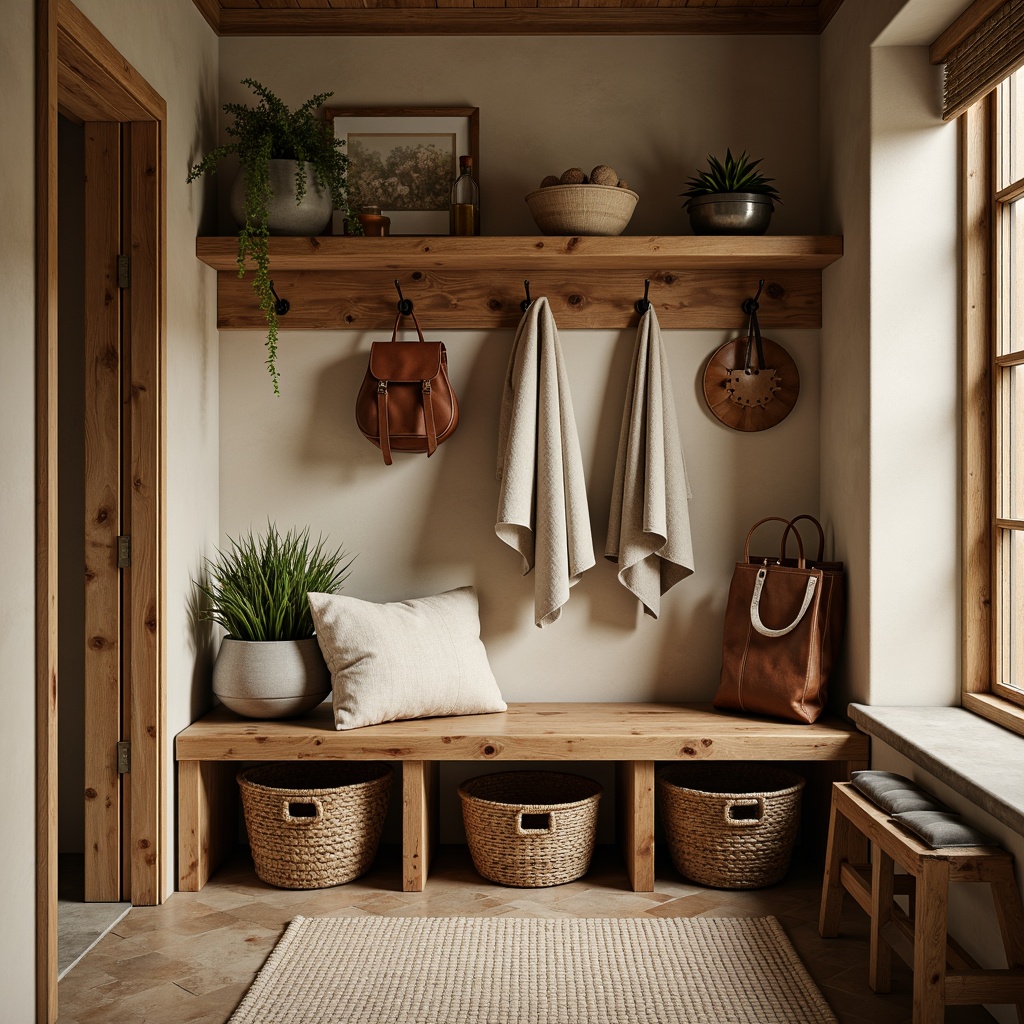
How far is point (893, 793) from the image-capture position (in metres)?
2.29

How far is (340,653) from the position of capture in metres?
2.92

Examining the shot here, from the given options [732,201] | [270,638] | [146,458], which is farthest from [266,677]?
[732,201]

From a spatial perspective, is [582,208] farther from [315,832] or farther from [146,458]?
[315,832]

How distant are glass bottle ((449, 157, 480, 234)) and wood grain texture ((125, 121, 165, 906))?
2.83ft

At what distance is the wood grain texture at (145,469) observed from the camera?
272cm

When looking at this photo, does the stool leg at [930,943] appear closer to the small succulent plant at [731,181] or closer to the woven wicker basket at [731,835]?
the woven wicker basket at [731,835]

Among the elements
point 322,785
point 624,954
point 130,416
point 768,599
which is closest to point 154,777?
point 322,785

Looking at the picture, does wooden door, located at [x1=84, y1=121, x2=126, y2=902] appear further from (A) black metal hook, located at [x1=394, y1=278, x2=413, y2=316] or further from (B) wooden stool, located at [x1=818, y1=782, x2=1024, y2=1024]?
(B) wooden stool, located at [x1=818, y1=782, x2=1024, y2=1024]

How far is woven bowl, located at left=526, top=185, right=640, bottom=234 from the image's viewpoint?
296cm

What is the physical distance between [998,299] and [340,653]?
77.7 inches

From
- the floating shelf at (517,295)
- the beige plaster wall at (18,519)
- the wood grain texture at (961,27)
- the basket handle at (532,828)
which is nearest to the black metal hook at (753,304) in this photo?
the floating shelf at (517,295)

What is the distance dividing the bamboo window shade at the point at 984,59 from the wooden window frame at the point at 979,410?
7 cm

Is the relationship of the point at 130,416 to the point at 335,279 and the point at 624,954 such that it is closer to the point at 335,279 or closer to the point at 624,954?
the point at 335,279

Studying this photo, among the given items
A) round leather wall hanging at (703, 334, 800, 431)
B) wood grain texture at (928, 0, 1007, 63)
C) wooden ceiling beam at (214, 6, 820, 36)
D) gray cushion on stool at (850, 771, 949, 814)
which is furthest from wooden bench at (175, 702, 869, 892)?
wooden ceiling beam at (214, 6, 820, 36)
